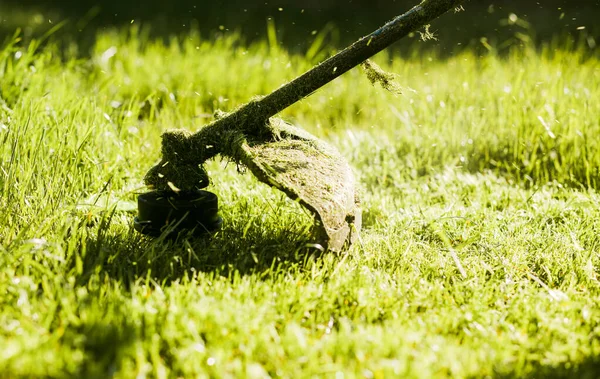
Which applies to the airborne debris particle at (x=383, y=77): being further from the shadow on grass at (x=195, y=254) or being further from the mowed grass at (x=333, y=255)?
the shadow on grass at (x=195, y=254)

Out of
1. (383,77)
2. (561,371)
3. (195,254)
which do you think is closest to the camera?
(561,371)

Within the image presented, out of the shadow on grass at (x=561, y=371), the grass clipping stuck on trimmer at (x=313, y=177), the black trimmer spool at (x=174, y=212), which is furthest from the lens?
the black trimmer spool at (x=174, y=212)

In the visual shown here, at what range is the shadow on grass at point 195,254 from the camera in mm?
2398

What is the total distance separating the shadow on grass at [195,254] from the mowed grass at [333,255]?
1 centimetres

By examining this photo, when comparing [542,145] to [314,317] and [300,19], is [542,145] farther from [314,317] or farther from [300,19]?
[300,19]

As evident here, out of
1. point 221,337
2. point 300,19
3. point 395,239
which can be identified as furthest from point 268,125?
point 300,19

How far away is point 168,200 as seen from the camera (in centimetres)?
262

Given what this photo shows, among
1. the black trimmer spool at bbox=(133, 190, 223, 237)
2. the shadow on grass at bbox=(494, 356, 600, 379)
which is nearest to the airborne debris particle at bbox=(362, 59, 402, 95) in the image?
the black trimmer spool at bbox=(133, 190, 223, 237)

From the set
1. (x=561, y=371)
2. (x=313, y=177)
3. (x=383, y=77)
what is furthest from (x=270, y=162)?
(x=561, y=371)

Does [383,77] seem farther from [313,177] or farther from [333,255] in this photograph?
[333,255]

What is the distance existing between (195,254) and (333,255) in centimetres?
55

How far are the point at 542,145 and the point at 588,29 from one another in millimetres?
3552

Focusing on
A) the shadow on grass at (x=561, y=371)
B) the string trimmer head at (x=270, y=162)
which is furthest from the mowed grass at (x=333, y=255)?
the string trimmer head at (x=270, y=162)

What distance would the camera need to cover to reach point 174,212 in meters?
2.62
